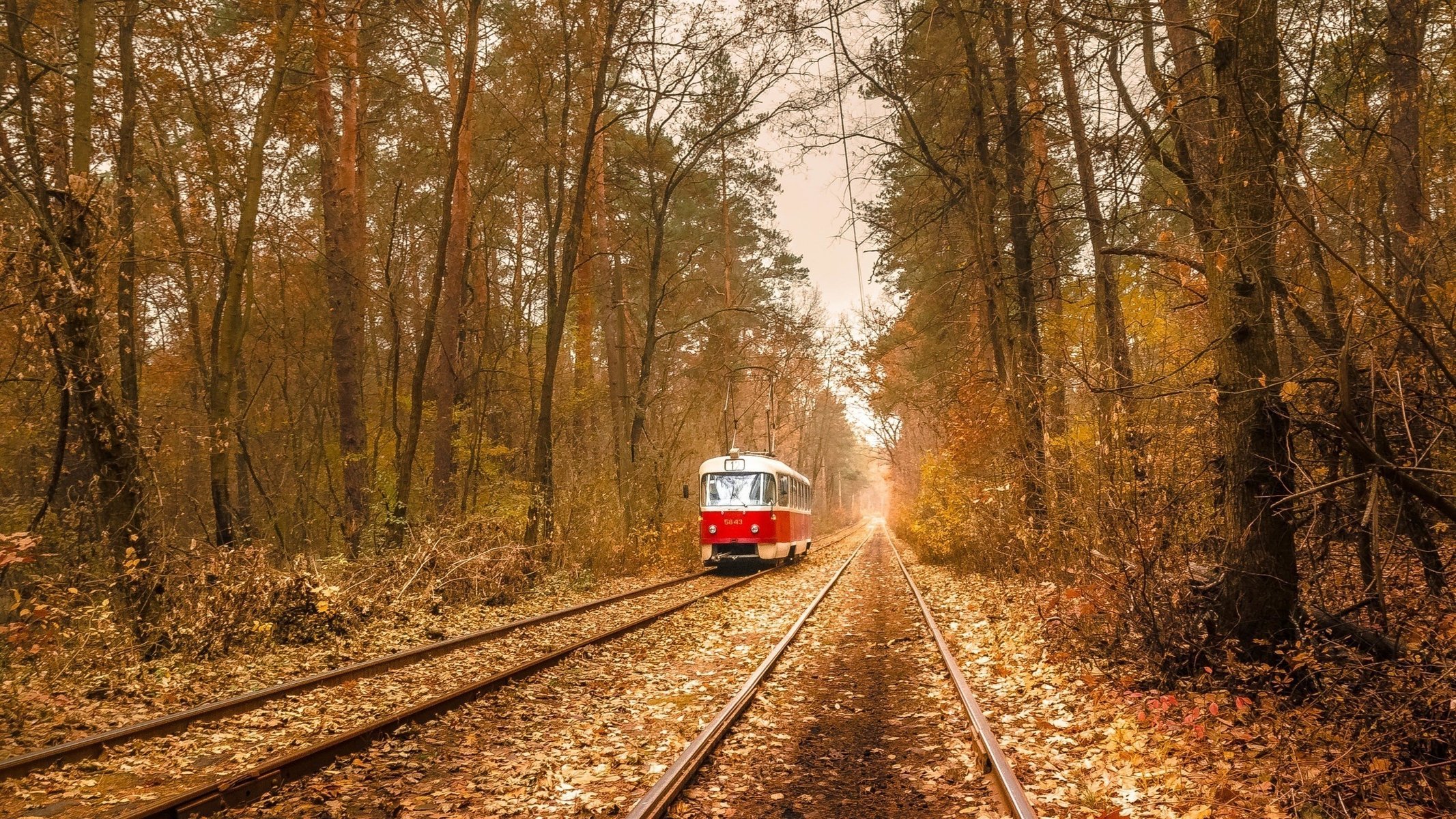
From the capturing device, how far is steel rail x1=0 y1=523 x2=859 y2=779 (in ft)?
16.8

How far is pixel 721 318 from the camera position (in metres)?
27.7

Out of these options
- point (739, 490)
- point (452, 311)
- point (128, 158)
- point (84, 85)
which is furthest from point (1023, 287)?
point (128, 158)

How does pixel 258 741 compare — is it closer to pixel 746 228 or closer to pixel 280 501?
pixel 280 501

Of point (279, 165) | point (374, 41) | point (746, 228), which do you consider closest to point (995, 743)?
point (374, 41)

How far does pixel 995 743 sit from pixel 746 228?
85.6 feet

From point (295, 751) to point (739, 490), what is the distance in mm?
14217

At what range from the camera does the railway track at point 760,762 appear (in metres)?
4.12

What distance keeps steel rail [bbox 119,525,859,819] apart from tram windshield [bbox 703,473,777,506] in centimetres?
1132

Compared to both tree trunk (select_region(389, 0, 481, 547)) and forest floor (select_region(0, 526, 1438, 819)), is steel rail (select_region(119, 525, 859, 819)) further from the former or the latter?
tree trunk (select_region(389, 0, 481, 547))

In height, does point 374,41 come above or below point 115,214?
above

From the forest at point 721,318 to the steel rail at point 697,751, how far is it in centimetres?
300

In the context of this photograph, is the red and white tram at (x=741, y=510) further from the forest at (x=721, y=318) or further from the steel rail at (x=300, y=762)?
the steel rail at (x=300, y=762)

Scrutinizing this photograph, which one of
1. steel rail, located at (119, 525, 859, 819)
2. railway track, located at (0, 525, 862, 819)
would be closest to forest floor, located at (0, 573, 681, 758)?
railway track, located at (0, 525, 862, 819)

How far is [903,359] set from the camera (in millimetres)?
27562
